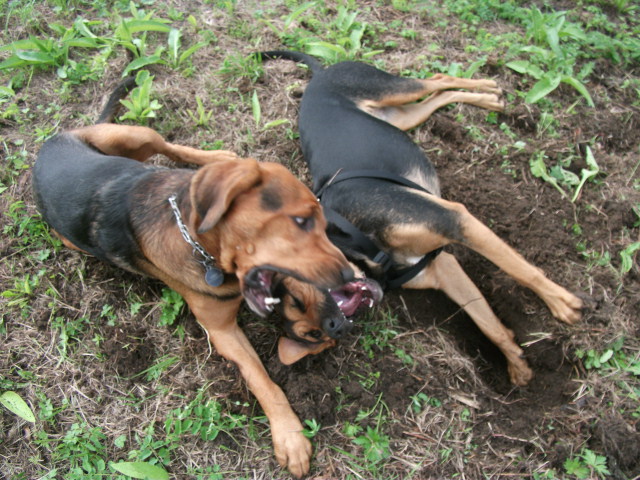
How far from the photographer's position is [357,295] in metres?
3.34

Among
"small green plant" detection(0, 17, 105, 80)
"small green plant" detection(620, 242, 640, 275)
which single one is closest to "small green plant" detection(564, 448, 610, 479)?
"small green plant" detection(620, 242, 640, 275)

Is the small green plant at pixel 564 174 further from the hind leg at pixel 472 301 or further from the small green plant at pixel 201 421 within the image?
the small green plant at pixel 201 421

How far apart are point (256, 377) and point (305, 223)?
1327 mm

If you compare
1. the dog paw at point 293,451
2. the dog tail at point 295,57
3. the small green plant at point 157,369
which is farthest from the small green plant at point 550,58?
the small green plant at point 157,369

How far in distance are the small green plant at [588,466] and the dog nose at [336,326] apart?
161 centimetres

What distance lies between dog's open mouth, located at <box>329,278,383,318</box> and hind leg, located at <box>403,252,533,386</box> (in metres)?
0.68

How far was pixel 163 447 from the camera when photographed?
3.54 meters

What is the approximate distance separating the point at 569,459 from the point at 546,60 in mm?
3620

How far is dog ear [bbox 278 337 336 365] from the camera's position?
345 centimetres

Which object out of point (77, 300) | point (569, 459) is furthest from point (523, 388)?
point (77, 300)

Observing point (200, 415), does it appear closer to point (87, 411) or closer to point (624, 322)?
point (87, 411)

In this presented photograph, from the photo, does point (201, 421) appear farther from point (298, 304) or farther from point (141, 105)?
point (141, 105)

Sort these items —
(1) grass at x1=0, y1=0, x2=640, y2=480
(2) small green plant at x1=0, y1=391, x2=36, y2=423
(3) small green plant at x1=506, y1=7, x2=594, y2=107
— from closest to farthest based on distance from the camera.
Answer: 1. (1) grass at x1=0, y1=0, x2=640, y2=480
2. (2) small green plant at x1=0, y1=391, x2=36, y2=423
3. (3) small green plant at x1=506, y1=7, x2=594, y2=107

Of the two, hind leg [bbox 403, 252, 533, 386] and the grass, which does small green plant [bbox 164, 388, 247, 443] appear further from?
hind leg [bbox 403, 252, 533, 386]
